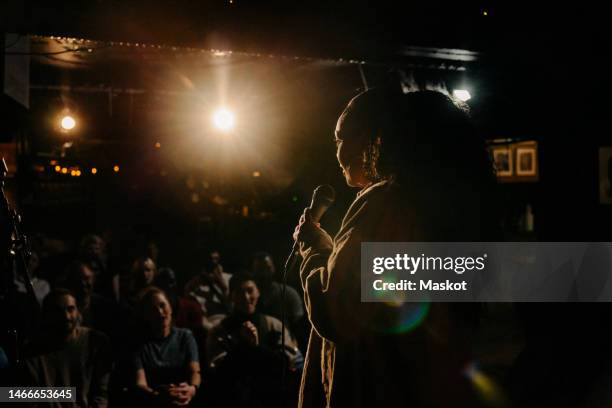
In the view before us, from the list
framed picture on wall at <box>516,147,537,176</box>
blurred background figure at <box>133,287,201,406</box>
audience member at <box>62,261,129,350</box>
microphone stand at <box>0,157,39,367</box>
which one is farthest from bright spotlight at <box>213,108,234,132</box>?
microphone stand at <box>0,157,39,367</box>

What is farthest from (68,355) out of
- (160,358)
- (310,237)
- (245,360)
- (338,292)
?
(338,292)

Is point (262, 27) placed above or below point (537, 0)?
below

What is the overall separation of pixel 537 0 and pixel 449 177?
2.89 meters

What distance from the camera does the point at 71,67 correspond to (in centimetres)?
717

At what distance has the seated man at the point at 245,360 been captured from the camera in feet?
13.7

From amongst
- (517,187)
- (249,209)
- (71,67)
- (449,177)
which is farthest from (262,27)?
(517,187)

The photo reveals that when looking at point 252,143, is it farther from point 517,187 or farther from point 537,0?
point 537,0

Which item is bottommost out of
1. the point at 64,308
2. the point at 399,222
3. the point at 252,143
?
the point at 64,308

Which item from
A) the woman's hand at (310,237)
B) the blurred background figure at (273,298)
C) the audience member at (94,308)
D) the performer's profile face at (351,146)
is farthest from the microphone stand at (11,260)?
the blurred background figure at (273,298)

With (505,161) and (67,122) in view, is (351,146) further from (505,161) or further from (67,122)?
(505,161)

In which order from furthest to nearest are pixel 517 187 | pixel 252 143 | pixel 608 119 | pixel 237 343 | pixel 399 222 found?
pixel 517 187, pixel 252 143, pixel 608 119, pixel 237 343, pixel 399 222

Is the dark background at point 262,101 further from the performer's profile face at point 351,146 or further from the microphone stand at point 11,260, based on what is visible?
the microphone stand at point 11,260

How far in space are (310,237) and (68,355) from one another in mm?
2850

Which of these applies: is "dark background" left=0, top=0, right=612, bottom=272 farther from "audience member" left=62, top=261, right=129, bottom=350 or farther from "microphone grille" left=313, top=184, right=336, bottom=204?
"audience member" left=62, top=261, right=129, bottom=350
